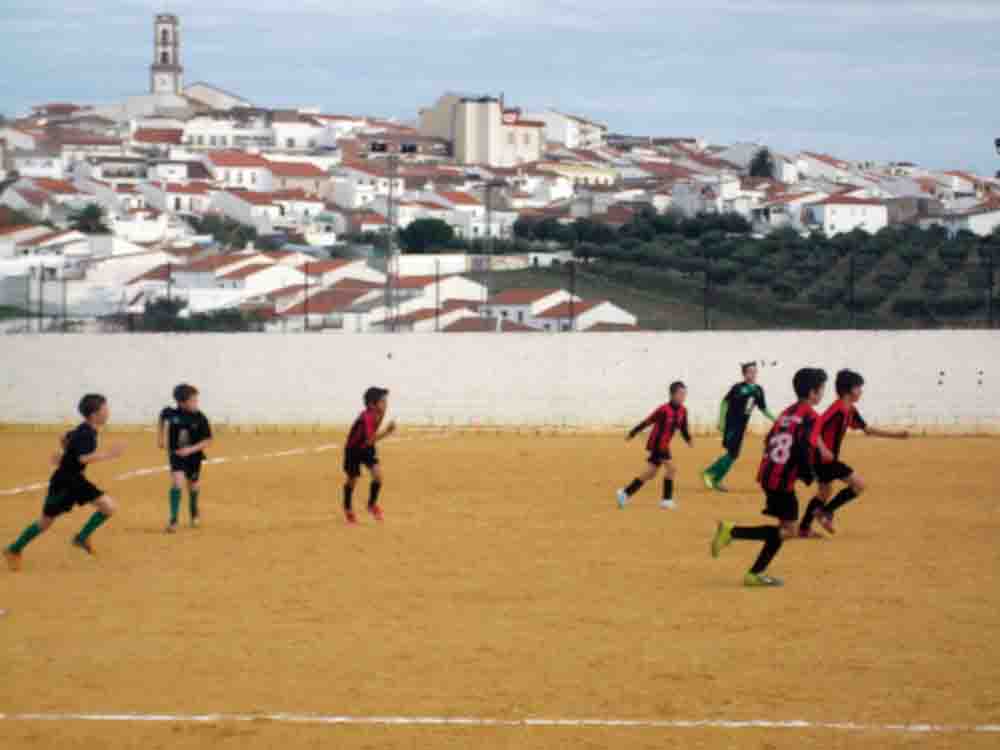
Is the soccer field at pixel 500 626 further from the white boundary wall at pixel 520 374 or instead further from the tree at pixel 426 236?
the tree at pixel 426 236

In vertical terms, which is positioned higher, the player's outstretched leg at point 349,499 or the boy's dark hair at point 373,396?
the boy's dark hair at point 373,396

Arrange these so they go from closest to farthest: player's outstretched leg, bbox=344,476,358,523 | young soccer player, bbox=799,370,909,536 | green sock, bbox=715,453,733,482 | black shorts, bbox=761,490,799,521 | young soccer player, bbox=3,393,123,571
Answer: black shorts, bbox=761,490,799,521 < young soccer player, bbox=3,393,123,571 < young soccer player, bbox=799,370,909,536 < player's outstretched leg, bbox=344,476,358,523 < green sock, bbox=715,453,733,482

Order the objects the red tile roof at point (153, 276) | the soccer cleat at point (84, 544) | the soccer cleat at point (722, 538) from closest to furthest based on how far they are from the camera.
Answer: the soccer cleat at point (722, 538), the soccer cleat at point (84, 544), the red tile roof at point (153, 276)

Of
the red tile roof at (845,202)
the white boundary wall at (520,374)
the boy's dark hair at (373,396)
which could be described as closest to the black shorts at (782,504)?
the boy's dark hair at (373,396)

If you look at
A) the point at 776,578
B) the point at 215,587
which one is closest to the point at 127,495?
the point at 215,587

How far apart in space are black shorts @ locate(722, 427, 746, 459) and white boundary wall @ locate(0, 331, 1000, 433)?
1124cm

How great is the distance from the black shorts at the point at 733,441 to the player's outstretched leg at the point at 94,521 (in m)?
9.28

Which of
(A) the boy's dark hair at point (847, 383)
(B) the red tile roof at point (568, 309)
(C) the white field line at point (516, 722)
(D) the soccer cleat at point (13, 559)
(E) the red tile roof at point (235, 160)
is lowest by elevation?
(C) the white field line at point (516, 722)

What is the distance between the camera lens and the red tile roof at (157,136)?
191 meters

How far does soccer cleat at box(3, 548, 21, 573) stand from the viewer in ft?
49.0

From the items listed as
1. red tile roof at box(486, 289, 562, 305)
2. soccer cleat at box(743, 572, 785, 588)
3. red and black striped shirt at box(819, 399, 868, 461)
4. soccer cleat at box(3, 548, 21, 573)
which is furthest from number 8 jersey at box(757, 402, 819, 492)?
red tile roof at box(486, 289, 562, 305)

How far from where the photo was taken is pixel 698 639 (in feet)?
37.7

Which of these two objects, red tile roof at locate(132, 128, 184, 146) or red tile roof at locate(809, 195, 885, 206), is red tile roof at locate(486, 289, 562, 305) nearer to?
red tile roof at locate(809, 195, 885, 206)

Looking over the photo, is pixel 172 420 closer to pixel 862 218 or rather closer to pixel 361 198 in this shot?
pixel 862 218
